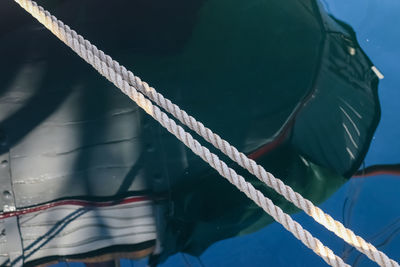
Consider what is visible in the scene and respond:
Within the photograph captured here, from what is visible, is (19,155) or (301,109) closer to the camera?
(19,155)

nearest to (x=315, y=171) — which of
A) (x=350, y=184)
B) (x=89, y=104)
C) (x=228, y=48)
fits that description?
(x=350, y=184)

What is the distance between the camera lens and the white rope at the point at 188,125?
1065 millimetres

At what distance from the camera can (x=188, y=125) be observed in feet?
3.99

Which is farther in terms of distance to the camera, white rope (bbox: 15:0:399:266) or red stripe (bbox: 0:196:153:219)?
red stripe (bbox: 0:196:153:219)

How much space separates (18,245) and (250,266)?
0.56m

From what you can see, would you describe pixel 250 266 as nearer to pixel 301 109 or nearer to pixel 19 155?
pixel 301 109

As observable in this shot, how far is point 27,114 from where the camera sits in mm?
1457

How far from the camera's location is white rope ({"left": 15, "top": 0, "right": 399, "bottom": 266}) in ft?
3.50

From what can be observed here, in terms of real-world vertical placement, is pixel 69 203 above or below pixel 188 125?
below

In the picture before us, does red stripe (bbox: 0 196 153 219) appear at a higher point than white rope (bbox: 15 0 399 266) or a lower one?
lower

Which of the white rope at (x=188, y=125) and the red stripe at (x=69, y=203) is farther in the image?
the red stripe at (x=69, y=203)

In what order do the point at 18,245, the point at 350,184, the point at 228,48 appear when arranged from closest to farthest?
the point at 18,245 < the point at 350,184 < the point at 228,48

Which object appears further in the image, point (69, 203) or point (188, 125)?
point (69, 203)

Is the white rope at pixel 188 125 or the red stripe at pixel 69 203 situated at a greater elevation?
the white rope at pixel 188 125
